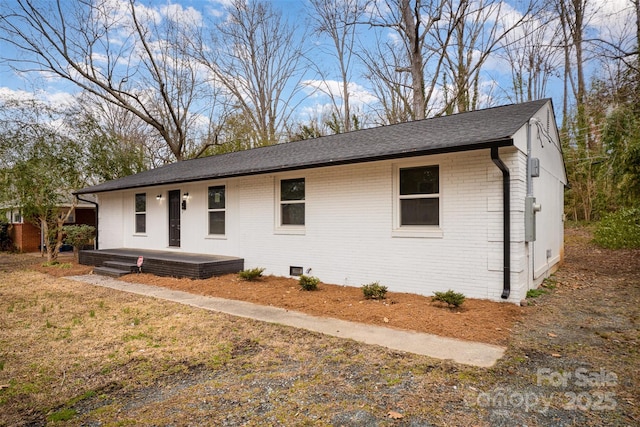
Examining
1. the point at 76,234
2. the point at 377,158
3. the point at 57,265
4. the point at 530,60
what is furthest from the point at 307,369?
the point at 530,60

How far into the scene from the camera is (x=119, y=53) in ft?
60.7

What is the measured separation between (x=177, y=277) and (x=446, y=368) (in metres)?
6.99

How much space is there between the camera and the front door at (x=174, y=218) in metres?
11.2

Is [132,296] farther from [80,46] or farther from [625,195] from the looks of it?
[80,46]

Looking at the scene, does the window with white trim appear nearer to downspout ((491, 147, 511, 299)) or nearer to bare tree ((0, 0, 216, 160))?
downspout ((491, 147, 511, 299))

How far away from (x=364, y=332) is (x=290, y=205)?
14.6 feet

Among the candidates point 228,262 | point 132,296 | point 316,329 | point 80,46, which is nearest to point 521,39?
point 228,262

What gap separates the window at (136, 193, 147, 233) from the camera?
12459mm

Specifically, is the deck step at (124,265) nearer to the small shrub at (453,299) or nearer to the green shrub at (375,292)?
the green shrub at (375,292)

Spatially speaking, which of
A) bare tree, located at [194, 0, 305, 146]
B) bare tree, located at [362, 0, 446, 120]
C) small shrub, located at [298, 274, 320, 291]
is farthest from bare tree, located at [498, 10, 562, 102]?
small shrub, located at [298, 274, 320, 291]

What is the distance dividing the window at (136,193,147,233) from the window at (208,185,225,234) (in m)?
3.58

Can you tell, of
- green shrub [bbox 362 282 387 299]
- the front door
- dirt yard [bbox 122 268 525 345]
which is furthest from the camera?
the front door

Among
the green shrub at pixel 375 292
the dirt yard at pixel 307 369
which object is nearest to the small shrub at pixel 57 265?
the dirt yard at pixel 307 369

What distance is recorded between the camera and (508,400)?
9.33ft
